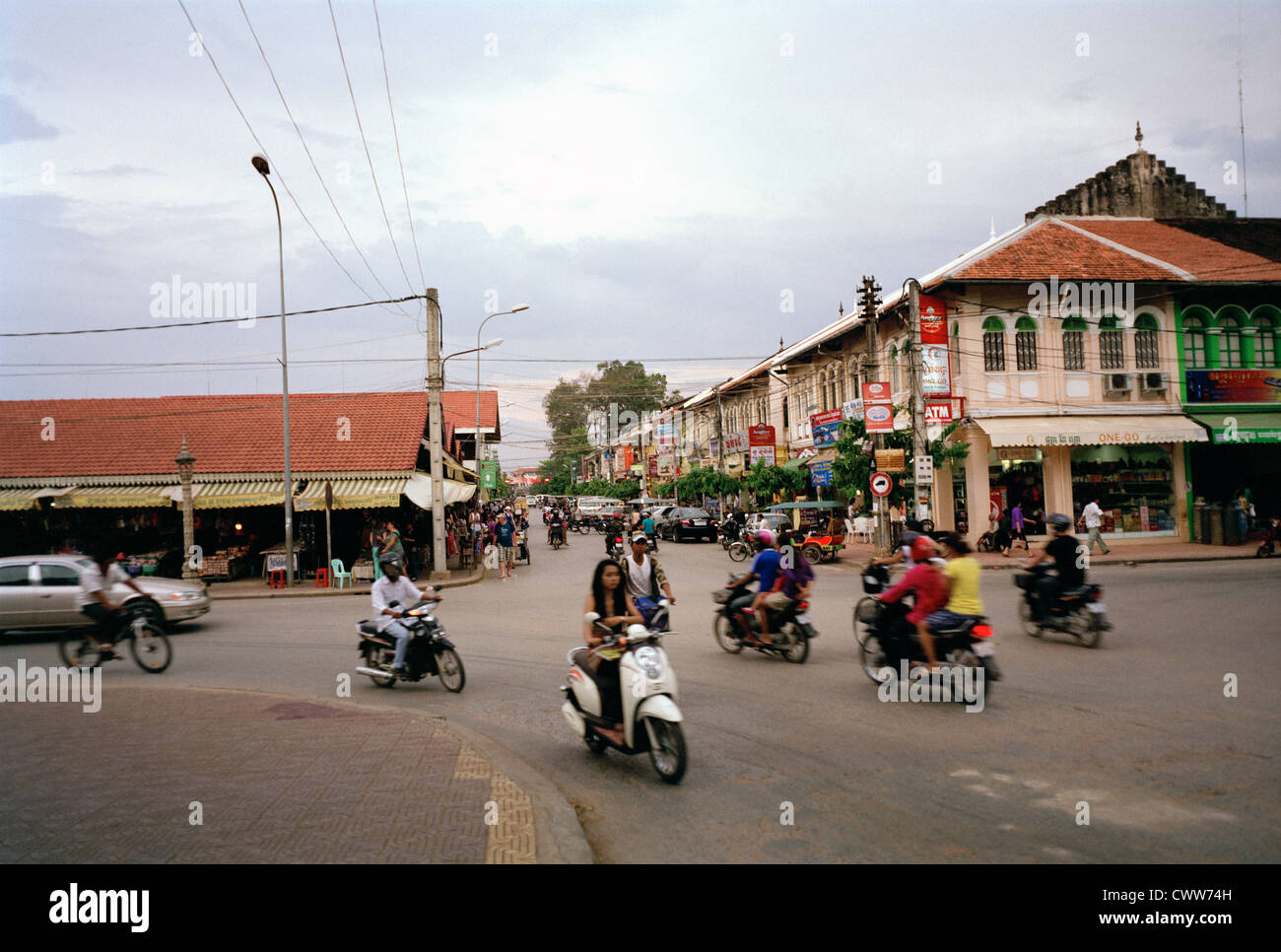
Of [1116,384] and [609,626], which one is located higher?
[1116,384]

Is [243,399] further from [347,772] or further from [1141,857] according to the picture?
[1141,857]

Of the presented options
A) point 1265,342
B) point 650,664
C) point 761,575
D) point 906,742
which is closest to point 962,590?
point 906,742

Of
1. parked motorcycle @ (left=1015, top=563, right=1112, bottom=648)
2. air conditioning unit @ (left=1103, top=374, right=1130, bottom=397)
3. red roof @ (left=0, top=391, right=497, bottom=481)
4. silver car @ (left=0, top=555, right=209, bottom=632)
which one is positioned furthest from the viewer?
air conditioning unit @ (left=1103, top=374, right=1130, bottom=397)

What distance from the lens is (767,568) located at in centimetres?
1071

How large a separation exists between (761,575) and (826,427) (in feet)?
69.3

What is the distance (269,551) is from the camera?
23.8 meters

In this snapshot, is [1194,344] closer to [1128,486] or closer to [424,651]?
[1128,486]

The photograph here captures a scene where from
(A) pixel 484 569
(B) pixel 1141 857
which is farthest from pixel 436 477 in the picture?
(B) pixel 1141 857

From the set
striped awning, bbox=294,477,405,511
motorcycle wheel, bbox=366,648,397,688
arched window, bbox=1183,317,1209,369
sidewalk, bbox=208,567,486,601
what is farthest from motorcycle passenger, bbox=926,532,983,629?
arched window, bbox=1183,317,1209,369

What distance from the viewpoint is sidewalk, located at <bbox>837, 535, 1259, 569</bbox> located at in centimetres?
2327

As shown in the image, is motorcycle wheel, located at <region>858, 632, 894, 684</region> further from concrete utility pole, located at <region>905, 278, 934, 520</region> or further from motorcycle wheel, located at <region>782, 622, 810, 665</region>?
concrete utility pole, located at <region>905, 278, 934, 520</region>

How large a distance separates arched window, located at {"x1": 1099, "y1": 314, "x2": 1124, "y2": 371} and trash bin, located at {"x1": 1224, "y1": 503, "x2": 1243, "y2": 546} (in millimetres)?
5251

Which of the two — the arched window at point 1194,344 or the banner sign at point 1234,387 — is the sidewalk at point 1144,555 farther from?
the arched window at point 1194,344
